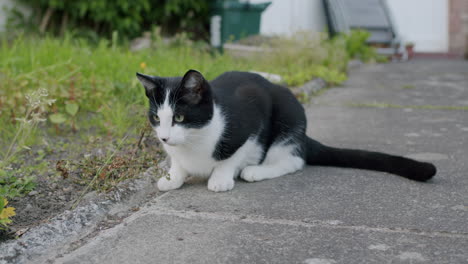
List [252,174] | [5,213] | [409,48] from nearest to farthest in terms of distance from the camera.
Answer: [5,213], [252,174], [409,48]

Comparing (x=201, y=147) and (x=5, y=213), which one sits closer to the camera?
(x=5, y=213)

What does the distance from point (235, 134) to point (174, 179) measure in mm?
375

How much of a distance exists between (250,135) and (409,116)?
2.12 meters

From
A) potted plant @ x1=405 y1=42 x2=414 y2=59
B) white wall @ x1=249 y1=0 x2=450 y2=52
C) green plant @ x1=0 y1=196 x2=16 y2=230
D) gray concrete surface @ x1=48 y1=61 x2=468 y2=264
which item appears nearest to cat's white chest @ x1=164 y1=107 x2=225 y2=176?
gray concrete surface @ x1=48 y1=61 x2=468 y2=264

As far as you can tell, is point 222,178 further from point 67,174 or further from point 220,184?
point 67,174

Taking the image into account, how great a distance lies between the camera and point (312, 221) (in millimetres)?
2039

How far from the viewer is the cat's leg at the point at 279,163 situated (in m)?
2.64

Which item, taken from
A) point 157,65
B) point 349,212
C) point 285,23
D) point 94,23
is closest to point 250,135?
point 349,212

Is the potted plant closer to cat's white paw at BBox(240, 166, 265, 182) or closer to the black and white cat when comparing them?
the black and white cat

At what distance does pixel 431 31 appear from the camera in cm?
1138

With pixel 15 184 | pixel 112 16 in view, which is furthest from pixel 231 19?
pixel 15 184

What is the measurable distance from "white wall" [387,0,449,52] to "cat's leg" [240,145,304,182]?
9366 mm

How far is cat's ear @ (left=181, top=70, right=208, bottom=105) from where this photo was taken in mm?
2168

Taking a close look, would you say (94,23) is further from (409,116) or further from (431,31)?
(431,31)
